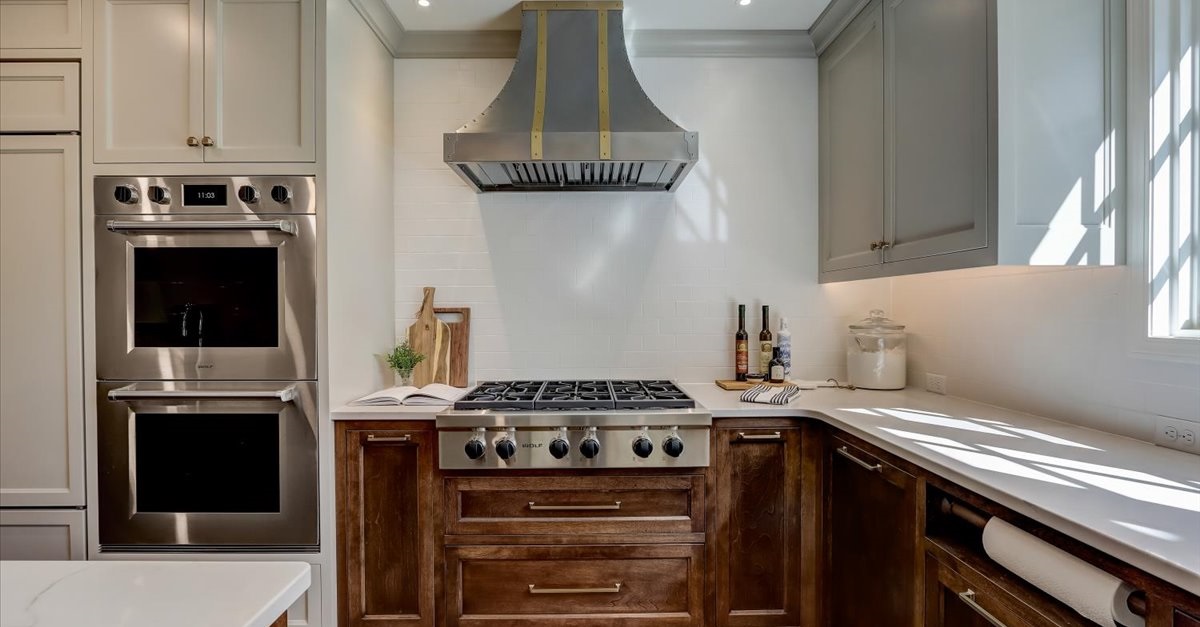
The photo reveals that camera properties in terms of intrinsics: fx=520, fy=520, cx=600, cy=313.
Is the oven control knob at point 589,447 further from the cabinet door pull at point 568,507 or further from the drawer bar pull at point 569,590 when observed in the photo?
the drawer bar pull at point 569,590

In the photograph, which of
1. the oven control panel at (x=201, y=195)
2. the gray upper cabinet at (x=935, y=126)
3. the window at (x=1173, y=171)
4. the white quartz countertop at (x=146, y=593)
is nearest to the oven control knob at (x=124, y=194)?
the oven control panel at (x=201, y=195)

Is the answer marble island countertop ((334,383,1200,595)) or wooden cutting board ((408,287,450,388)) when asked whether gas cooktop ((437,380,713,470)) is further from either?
wooden cutting board ((408,287,450,388))

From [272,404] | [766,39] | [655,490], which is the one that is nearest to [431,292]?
[272,404]

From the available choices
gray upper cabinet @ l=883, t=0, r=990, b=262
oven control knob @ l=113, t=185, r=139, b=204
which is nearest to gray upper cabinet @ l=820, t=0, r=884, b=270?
gray upper cabinet @ l=883, t=0, r=990, b=262

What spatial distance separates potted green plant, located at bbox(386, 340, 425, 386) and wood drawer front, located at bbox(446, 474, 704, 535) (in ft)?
2.18

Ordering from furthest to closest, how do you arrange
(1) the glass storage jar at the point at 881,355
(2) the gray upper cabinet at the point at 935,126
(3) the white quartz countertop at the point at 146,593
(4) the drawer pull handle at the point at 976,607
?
(1) the glass storage jar at the point at 881,355 → (2) the gray upper cabinet at the point at 935,126 → (4) the drawer pull handle at the point at 976,607 → (3) the white quartz countertop at the point at 146,593

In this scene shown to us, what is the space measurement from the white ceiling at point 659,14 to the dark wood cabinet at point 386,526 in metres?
1.84

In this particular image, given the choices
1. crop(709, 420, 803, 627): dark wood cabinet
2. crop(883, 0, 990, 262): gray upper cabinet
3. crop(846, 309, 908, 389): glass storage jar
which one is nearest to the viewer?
crop(883, 0, 990, 262): gray upper cabinet

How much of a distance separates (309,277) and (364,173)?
568 millimetres

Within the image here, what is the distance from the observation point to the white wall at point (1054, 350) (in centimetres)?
146

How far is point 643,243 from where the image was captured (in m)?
2.62

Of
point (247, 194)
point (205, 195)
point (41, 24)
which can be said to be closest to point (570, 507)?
point (247, 194)

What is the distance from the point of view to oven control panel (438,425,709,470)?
1.90m

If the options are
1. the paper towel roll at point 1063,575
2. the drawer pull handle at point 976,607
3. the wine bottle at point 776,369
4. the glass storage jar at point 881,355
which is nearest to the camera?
the paper towel roll at point 1063,575
